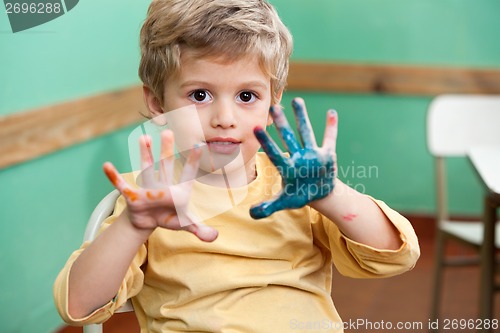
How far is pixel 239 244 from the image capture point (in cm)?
96

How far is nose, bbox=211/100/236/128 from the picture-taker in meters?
0.87

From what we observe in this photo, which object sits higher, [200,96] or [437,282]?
[200,96]

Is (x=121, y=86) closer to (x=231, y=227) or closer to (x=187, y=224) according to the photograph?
(x=231, y=227)

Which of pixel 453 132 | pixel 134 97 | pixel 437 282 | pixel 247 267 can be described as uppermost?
pixel 247 267

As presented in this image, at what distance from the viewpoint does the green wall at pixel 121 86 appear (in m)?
1.91

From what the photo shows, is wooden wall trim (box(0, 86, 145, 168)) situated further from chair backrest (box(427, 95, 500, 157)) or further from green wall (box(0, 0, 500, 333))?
chair backrest (box(427, 95, 500, 157))

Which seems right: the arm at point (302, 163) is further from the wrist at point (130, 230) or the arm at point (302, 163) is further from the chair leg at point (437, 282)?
the chair leg at point (437, 282)

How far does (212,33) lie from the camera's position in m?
0.88

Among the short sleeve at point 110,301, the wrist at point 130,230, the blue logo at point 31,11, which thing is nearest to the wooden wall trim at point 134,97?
the blue logo at point 31,11

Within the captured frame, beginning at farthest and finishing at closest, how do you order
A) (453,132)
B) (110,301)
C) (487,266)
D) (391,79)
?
(391,79)
(453,132)
(487,266)
(110,301)

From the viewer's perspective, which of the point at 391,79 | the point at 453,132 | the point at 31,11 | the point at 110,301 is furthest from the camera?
the point at 391,79

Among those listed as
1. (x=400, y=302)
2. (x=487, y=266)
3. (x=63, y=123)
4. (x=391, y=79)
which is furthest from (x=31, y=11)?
(x=391, y=79)

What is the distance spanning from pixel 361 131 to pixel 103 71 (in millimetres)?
1548

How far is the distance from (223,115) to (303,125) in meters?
0.14
